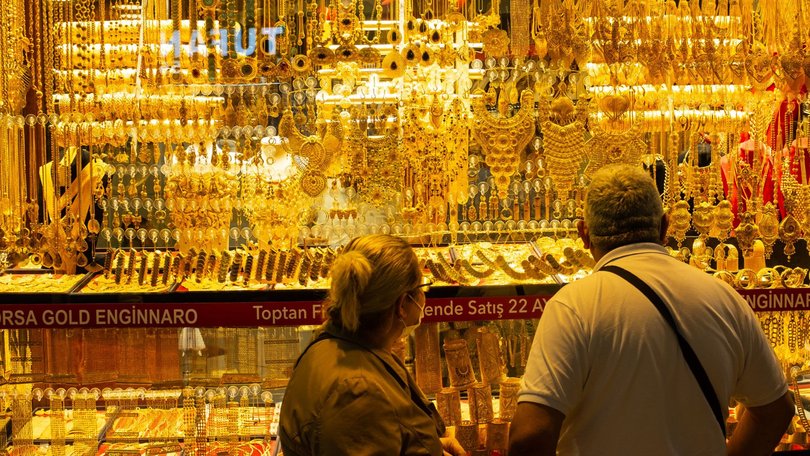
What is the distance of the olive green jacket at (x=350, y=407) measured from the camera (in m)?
1.96

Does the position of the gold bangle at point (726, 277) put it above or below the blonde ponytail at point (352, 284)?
below

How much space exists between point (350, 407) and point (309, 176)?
2.09 metres

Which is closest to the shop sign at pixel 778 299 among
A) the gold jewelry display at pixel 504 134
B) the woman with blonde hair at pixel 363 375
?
the gold jewelry display at pixel 504 134

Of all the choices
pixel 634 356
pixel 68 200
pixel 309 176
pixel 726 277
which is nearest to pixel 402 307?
pixel 634 356

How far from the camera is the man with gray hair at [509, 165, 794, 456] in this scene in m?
2.05

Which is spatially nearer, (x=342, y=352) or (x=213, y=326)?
(x=342, y=352)

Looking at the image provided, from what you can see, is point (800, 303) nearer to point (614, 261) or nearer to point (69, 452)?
point (614, 261)

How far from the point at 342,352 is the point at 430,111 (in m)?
2.08

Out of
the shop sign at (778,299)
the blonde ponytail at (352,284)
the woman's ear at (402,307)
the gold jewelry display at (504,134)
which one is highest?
the gold jewelry display at (504,134)

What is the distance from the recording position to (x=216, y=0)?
12.6ft

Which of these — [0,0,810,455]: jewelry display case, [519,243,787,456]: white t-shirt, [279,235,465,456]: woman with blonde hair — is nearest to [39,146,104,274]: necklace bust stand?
[0,0,810,455]: jewelry display case

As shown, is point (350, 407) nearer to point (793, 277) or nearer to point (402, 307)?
point (402, 307)

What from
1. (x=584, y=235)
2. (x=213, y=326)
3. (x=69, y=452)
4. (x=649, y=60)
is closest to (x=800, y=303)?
(x=649, y=60)

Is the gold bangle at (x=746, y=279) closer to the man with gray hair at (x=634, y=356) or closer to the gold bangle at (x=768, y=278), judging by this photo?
the gold bangle at (x=768, y=278)
